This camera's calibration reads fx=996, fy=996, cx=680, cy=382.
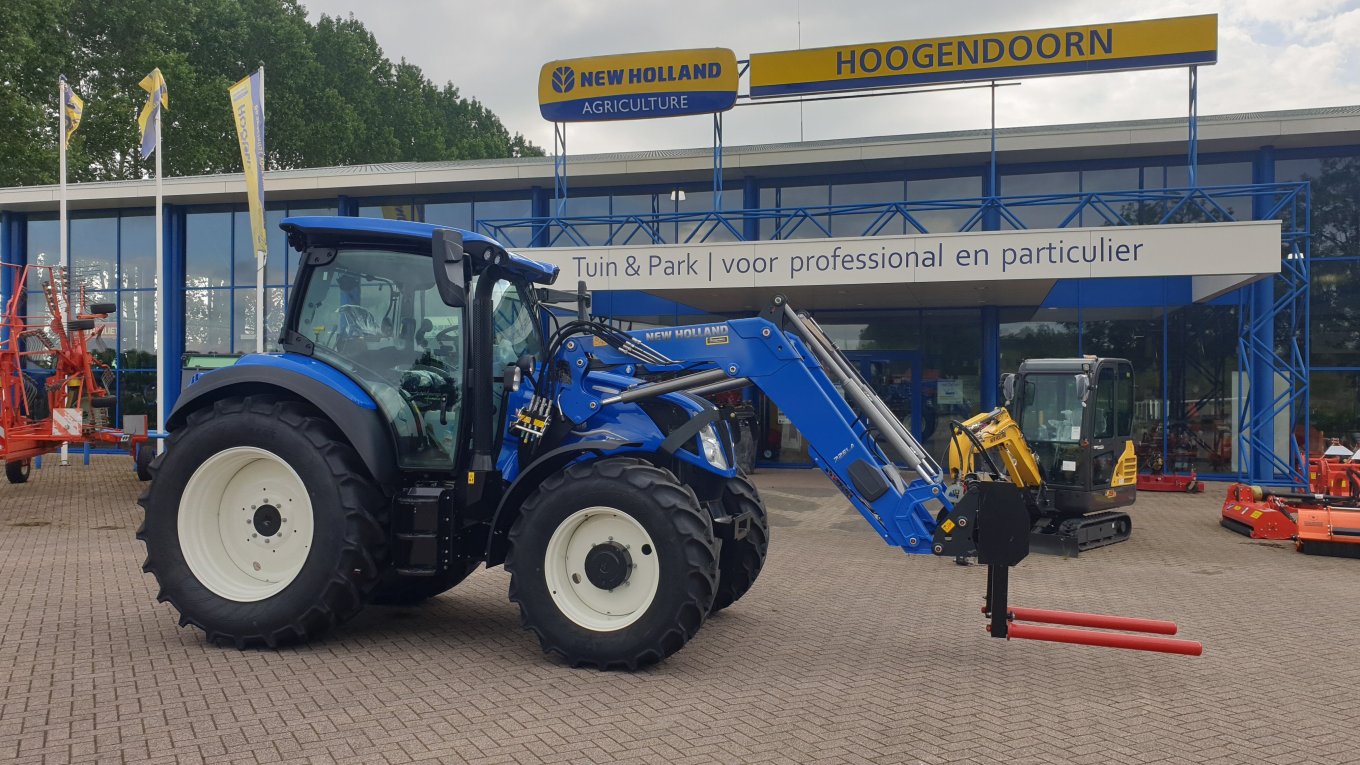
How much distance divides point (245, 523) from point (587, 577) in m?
2.22

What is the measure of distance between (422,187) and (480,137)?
33.2 metres

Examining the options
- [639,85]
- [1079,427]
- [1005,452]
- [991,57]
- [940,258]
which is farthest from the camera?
[639,85]

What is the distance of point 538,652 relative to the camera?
235 inches

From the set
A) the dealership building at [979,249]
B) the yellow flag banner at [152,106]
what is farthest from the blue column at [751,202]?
the yellow flag banner at [152,106]

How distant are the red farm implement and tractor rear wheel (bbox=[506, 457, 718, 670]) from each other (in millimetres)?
11238

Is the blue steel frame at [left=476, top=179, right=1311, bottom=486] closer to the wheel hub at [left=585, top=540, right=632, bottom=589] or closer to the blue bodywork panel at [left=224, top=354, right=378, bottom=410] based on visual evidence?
the blue bodywork panel at [left=224, top=354, right=378, bottom=410]

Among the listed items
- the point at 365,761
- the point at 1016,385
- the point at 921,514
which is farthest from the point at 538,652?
the point at 1016,385

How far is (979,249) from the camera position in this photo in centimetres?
1437

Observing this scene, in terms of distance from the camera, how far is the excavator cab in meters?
11.6

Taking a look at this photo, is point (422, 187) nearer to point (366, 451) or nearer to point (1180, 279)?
point (1180, 279)

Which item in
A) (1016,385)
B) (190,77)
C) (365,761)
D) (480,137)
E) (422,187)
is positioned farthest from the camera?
(480,137)

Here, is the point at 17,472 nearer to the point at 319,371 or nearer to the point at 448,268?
the point at 319,371

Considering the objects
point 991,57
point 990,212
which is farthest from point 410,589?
point 990,212

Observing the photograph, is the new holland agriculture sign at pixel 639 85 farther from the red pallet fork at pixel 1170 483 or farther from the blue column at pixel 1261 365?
the red pallet fork at pixel 1170 483
